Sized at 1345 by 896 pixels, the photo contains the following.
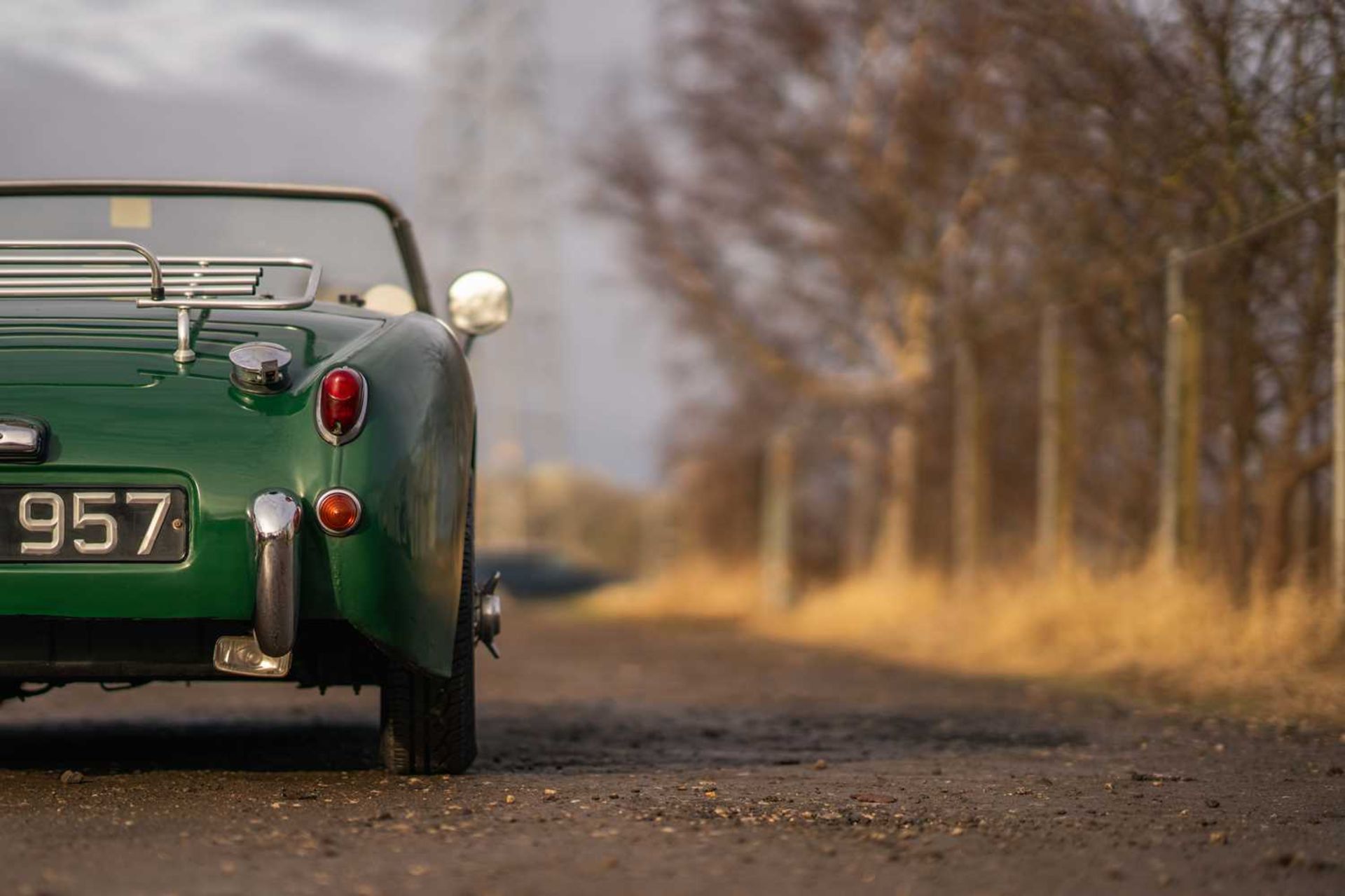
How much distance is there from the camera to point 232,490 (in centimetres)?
431

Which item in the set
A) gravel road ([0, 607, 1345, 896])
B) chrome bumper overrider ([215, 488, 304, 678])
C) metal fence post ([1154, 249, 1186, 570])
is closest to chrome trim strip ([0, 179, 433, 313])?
gravel road ([0, 607, 1345, 896])

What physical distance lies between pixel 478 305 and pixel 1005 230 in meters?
15.3

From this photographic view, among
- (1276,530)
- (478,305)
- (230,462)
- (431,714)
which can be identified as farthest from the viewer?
(1276,530)

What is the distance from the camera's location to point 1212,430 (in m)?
11.7

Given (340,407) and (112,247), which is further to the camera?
(112,247)

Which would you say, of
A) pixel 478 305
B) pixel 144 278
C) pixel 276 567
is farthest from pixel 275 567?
pixel 478 305

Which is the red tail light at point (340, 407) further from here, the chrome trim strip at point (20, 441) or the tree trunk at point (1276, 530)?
the tree trunk at point (1276, 530)

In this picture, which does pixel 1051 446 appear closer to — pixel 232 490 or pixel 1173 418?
pixel 1173 418

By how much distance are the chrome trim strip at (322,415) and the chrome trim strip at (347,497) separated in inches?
4.4

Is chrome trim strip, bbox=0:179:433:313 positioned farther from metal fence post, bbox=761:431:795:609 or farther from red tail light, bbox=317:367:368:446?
metal fence post, bbox=761:431:795:609

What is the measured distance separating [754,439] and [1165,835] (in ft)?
75.1

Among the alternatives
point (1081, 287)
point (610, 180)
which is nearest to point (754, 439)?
point (610, 180)

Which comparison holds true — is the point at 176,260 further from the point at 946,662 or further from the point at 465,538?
the point at 946,662

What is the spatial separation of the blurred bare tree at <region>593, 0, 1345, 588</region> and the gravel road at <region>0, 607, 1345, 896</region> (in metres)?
3.48
